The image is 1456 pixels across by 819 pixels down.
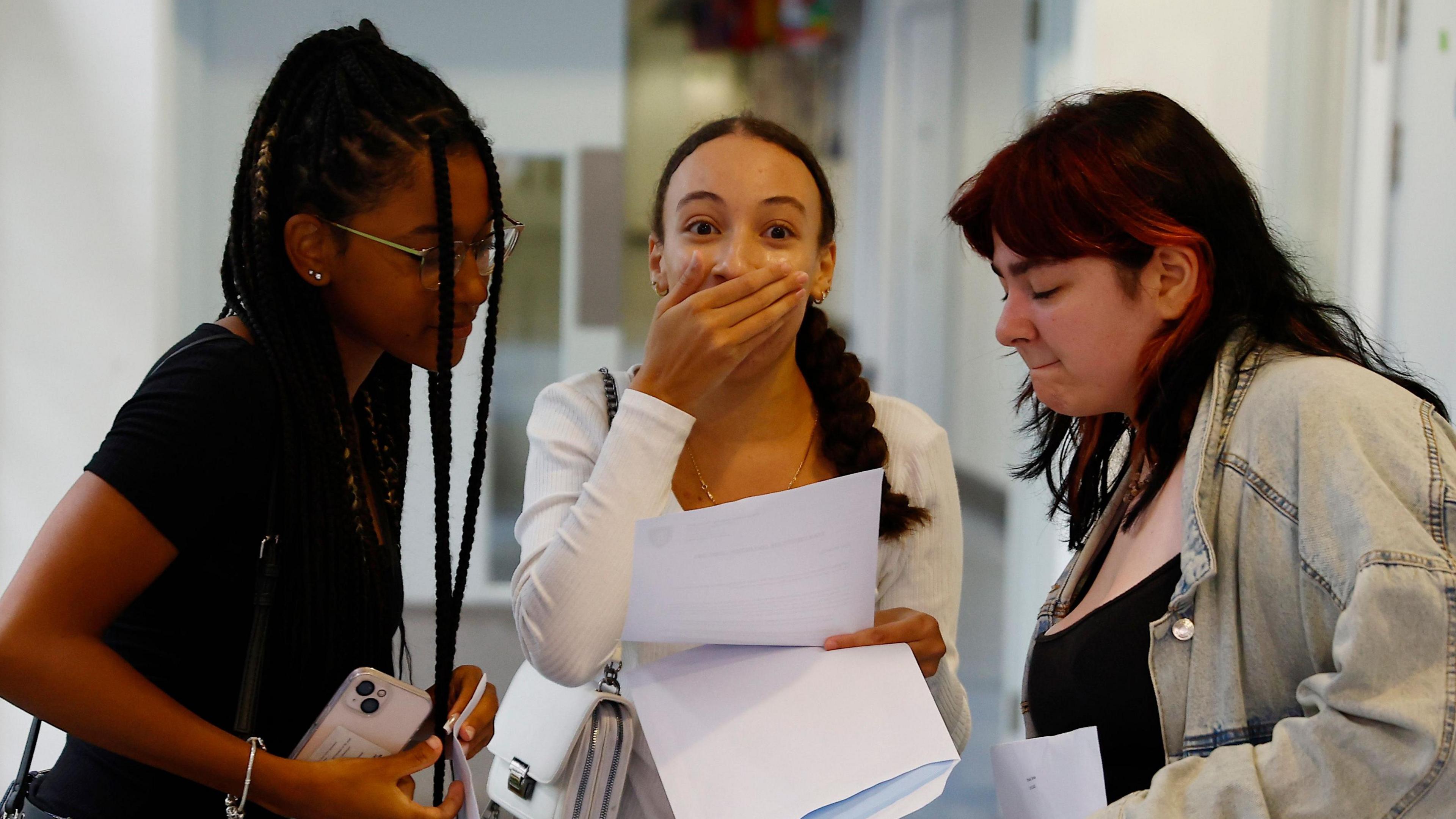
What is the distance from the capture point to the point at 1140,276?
106 centimetres

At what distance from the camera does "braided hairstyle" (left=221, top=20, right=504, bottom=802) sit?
3.34 feet

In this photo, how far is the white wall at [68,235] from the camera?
2.75m

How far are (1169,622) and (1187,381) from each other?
0.79 feet

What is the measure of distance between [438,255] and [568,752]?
23.4 inches

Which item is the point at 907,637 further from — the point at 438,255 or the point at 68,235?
the point at 68,235

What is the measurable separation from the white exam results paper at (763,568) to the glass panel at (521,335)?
2.34 metres

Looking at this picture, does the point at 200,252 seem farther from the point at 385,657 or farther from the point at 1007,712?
the point at 1007,712

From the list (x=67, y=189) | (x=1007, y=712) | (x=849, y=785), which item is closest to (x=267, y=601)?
(x=849, y=785)

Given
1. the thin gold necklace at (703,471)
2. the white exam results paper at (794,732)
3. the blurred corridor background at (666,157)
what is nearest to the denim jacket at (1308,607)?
the white exam results paper at (794,732)

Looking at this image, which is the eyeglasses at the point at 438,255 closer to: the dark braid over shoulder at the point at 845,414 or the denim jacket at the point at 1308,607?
the dark braid over shoulder at the point at 845,414

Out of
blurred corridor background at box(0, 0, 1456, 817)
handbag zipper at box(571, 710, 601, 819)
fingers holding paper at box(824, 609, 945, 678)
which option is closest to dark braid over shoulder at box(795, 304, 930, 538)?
fingers holding paper at box(824, 609, 945, 678)

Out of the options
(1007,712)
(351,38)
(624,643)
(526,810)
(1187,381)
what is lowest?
(1007,712)

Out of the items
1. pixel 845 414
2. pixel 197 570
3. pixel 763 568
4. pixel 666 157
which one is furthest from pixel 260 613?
pixel 666 157

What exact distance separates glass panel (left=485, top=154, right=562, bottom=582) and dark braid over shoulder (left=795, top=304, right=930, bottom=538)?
6.42 feet
